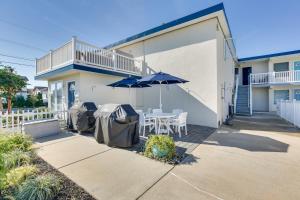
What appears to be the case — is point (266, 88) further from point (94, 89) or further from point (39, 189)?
point (39, 189)

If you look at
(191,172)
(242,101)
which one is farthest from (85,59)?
(242,101)

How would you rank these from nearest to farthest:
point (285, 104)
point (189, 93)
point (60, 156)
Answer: point (60, 156), point (189, 93), point (285, 104)

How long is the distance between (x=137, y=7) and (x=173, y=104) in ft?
22.3

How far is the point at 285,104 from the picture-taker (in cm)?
1097

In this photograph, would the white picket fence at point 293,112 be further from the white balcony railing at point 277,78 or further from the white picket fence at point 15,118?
the white picket fence at point 15,118

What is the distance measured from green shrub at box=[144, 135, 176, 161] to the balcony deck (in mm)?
15987

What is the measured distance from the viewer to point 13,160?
3352mm

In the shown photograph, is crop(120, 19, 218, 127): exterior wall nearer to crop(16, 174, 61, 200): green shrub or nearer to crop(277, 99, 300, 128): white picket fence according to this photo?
crop(277, 99, 300, 128): white picket fence

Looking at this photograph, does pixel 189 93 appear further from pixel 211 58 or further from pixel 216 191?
pixel 216 191

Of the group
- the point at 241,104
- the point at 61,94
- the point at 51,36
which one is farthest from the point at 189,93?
the point at 51,36

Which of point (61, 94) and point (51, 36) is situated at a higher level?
point (51, 36)

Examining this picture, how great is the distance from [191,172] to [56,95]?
10773 millimetres

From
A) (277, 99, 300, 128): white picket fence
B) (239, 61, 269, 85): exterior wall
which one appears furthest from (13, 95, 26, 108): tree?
(277, 99, 300, 128): white picket fence

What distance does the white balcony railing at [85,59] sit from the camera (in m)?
7.75
